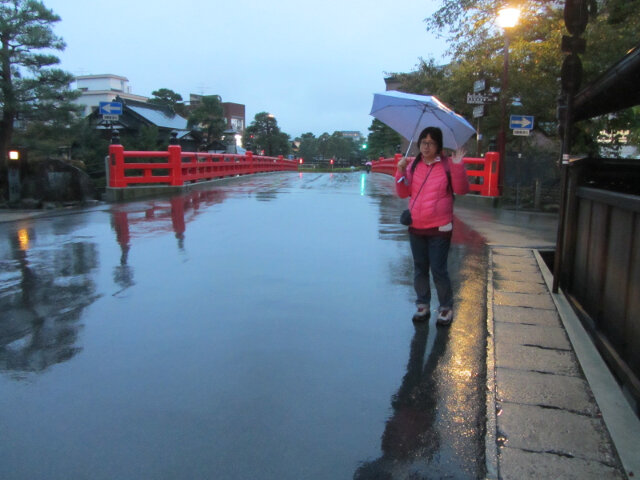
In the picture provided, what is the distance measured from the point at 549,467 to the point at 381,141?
66.6 metres

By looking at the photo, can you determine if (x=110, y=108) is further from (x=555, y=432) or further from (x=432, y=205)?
(x=555, y=432)

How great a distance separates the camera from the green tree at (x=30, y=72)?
14.1 meters

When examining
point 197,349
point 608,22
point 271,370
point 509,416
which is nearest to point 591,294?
point 509,416

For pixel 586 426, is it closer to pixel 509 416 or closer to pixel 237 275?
pixel 509 416

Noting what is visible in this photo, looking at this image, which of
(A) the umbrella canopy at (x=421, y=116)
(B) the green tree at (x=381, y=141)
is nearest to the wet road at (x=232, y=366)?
(A) the umbrella canopy at (x=421, y=116)

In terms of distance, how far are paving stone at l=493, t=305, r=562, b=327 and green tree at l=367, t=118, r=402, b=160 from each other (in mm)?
54478

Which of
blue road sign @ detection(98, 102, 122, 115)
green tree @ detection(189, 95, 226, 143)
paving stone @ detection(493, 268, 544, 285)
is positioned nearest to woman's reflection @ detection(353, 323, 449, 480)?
paving stone @ detection(493, 268, 544, 285)

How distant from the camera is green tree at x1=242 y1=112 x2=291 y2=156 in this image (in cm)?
6875

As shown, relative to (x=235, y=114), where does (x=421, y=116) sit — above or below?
below

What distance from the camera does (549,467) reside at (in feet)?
7.66

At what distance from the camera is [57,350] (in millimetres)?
3596

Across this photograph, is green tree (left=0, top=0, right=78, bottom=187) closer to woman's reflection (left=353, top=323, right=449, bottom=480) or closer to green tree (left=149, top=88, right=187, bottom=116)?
woman's reflection (left=353, top=323, right=449, bottom=480)

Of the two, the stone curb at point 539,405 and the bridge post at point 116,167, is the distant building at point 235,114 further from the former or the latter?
the stone curb at point 539,405

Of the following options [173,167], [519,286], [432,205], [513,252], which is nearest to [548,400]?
[432,205]
